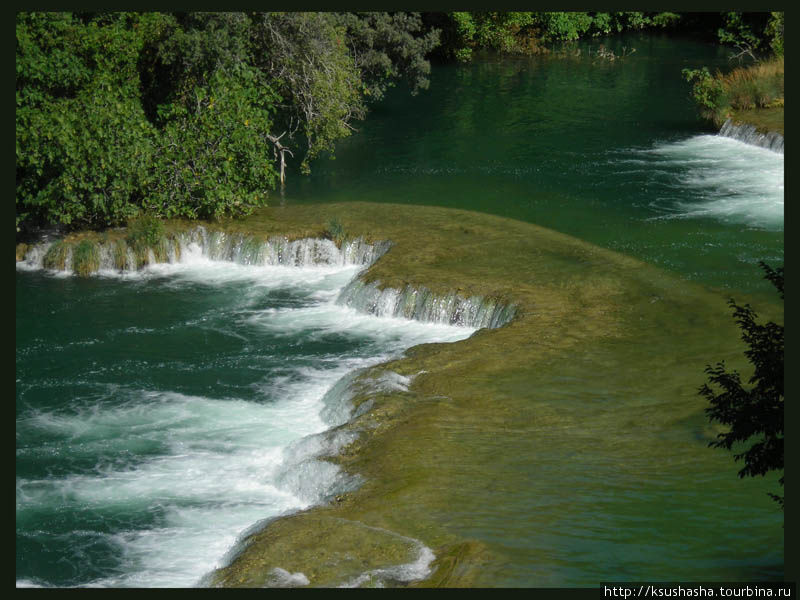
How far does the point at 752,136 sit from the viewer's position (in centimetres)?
3259

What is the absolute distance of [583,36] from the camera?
5697 cm

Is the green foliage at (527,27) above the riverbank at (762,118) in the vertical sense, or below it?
above

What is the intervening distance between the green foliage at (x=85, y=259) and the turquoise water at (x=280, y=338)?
1.38 ft

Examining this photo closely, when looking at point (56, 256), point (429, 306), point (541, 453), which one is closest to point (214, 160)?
point (56, 256)

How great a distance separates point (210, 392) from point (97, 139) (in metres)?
8.91

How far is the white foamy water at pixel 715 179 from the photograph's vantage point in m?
26.4

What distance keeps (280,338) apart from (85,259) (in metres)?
6.15

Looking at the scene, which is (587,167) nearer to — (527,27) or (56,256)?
(56,256)

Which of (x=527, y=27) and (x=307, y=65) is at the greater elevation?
(x=527, y=27)

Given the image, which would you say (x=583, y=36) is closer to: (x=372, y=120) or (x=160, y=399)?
(x=372, y=120)

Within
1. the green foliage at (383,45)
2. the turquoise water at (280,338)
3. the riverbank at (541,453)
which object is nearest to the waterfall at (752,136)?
the turquoise water at (280,338)

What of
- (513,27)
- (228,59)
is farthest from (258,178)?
(513,27)

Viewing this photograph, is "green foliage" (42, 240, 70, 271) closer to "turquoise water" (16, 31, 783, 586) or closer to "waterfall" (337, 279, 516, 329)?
"turquoise water" (16, 31, 783, 586)

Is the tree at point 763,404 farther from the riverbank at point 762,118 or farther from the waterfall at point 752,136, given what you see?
the riverbank at point 762,118
